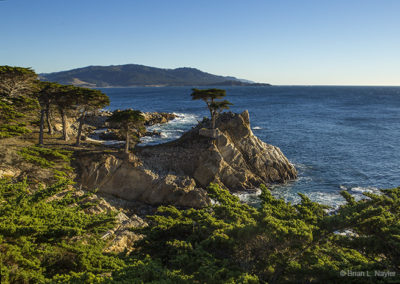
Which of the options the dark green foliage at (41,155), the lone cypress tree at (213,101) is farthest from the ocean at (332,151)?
the dark green foliage at (41,155)

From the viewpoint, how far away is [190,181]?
25406 mm

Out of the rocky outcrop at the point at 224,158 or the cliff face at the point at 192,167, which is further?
the rocky outcrop at the point at 224,158

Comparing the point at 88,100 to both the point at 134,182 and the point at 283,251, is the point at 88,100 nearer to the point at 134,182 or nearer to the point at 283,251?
the point at 134,182

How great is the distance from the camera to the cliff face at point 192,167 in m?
24.1

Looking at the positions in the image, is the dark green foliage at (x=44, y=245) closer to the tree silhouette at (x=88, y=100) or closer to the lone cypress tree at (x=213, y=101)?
the tree silhouette at (x=88, y=100)

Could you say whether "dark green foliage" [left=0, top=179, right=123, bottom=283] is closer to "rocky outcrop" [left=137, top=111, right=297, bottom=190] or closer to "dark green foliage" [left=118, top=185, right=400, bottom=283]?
"dark green foliage" [left=118, top=185, right=400, bottom=283]

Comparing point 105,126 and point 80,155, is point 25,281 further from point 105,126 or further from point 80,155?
point 105,126

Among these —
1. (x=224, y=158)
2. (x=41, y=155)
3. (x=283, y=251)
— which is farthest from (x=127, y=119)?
(x=283, y=251)

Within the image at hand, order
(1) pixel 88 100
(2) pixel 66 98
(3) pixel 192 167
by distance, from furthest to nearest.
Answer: (3) pixel 192 167
(1) pixel 88 100
(2) pixel 66 98

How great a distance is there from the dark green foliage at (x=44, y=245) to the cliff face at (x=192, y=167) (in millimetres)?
11998

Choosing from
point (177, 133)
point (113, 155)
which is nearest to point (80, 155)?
point (113, 155)

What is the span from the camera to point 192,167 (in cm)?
2816

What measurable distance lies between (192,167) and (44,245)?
18.9m

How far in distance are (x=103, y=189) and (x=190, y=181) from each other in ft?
28.2
